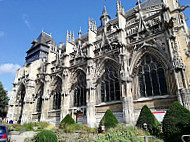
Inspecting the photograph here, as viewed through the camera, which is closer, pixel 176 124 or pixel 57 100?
pixel 176 124

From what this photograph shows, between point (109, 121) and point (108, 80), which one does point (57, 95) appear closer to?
point (108, 80)

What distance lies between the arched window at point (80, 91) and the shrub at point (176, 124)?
33.4ft

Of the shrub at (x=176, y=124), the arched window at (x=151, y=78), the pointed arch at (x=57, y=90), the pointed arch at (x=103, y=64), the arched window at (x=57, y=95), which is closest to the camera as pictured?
the shrub at (x=176, y=124)

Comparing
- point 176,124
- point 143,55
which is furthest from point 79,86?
point 176,124

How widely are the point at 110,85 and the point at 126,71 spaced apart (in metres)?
2.51

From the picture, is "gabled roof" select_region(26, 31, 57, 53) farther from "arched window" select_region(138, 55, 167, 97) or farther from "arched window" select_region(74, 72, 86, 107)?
"arched window" select_region(138, 55, 167, 97)

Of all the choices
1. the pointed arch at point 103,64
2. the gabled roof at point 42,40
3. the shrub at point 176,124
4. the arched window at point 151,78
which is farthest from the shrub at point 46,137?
the gabled roof at point 42,40

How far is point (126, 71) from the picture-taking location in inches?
509

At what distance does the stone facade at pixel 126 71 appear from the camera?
10930 millimetres

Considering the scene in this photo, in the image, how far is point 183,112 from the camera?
7.57 meters

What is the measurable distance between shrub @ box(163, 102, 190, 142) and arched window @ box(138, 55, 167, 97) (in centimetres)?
359

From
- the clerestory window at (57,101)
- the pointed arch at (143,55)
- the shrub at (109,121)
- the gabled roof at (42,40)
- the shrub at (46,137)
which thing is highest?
the gabled roof at (42,40)

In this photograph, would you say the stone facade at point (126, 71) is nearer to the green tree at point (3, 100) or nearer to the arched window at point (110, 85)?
the arched window at point (110, 85)

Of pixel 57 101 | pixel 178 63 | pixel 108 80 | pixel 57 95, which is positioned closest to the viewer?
pixel 178 63
